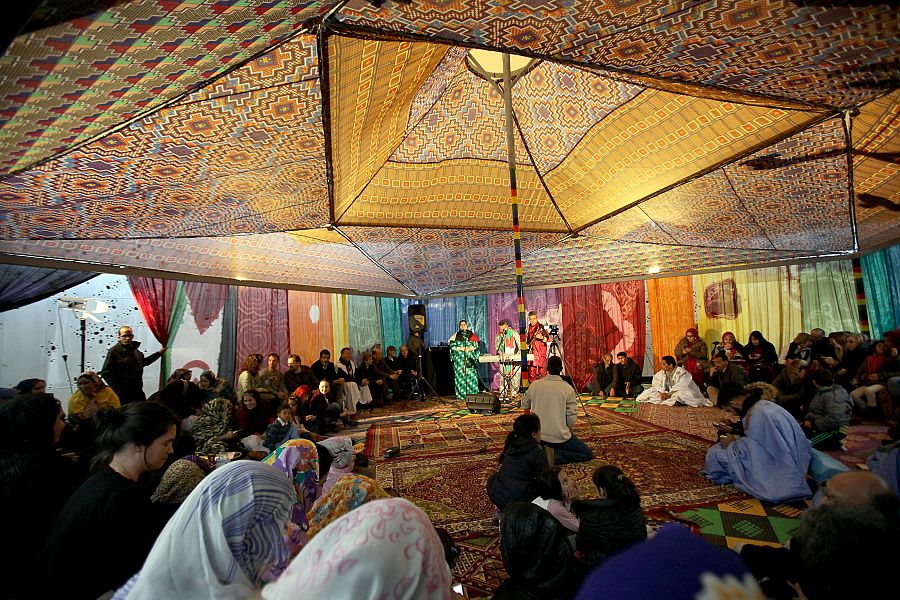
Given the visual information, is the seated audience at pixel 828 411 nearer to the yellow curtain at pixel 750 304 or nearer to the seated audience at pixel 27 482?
the yellow curtain at pixel 750 304

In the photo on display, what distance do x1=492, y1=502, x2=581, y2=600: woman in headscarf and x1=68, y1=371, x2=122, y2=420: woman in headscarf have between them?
Result: 493 centimetres

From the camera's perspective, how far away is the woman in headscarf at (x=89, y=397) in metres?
5.25

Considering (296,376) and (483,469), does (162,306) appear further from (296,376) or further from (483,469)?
(483,469)

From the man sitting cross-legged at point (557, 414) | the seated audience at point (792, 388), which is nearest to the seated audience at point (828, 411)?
the seated audience at point (792, 388)

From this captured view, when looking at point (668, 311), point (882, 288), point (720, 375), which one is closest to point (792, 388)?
point (720, 375)

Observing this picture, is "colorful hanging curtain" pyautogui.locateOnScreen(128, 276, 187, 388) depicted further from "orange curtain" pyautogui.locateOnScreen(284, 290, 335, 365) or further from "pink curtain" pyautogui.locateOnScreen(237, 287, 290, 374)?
"orange curtain" pyautogui.locateOnScreen(284, 290, 335, 365)

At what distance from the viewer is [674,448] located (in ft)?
16.6

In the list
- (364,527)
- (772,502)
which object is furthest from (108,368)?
(772,502)

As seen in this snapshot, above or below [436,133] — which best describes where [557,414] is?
below

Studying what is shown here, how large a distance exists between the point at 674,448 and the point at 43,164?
18.7 feet

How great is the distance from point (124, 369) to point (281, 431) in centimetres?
285

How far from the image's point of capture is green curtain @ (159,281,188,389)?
779 centimetres

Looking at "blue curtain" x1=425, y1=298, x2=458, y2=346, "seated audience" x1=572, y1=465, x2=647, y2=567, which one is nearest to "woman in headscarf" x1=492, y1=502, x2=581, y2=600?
"seated audience" x1=572, y1=465, x2=647, y2=567

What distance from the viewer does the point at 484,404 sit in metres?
8.38
